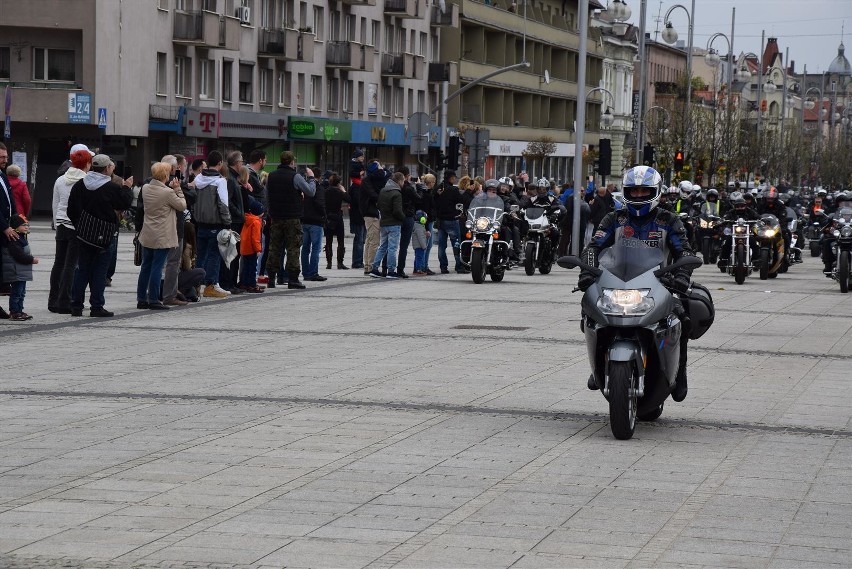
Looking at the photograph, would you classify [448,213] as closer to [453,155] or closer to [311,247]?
[311,247]

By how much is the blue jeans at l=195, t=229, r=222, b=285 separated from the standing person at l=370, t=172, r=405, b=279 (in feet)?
18.5

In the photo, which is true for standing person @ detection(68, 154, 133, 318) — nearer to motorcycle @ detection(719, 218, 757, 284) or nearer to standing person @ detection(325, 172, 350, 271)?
standing person @ detection(325, 172, 350, 271)

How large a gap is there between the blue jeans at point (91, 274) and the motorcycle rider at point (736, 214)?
15216 mm

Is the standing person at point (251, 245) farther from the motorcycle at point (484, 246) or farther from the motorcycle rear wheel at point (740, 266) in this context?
the motorcycle rear wheel at point (740, 266)

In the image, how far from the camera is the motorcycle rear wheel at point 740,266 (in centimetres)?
2888

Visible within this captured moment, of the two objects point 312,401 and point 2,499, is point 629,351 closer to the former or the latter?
point 312,401

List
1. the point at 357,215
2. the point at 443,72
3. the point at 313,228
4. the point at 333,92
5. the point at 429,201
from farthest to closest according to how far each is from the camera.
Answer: the point at 333,92 < the point at 443,72 < the point at 429,201 < the point at 357,215 < the point at 313,228

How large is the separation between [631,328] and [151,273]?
32.3 feet

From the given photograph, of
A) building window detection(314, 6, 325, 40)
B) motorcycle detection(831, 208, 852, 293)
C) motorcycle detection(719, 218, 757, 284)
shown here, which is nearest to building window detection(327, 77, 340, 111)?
building window detection(314, 6, 325, 40)

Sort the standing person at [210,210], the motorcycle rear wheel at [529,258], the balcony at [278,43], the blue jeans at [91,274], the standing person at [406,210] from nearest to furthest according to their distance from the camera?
the blue jeans at [91,274] → the standing person at [210,210] → the standing person at [406,210] → the motorcycle rear wheel at [529,258] → the balcony at [278,43]

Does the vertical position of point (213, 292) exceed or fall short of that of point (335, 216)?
it falls short

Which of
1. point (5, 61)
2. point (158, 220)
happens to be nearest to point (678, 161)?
point (5, 61)

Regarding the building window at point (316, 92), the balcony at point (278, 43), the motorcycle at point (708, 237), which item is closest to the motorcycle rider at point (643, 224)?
the motorcycle at point (708, 237)

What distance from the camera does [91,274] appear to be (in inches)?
723
